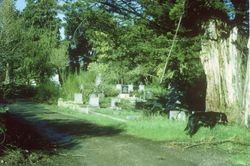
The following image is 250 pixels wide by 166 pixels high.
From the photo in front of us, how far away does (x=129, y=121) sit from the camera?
671 inches

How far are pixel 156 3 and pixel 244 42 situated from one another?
3652mm

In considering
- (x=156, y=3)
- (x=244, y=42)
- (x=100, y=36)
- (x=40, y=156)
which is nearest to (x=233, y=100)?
(x=244, y=42)

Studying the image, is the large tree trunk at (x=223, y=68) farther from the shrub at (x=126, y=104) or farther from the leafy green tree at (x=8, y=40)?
the shrub at (x=126, y=104)

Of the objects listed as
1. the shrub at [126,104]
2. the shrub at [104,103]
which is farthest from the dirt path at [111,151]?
the shrub at [104,103]

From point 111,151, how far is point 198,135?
335 cm

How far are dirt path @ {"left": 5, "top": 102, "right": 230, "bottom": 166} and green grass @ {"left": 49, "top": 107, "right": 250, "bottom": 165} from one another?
0.49 meters

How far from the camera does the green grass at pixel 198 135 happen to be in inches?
460

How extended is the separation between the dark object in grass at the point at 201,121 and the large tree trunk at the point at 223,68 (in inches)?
46.2

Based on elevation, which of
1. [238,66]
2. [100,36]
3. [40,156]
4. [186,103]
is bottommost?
[40,156]

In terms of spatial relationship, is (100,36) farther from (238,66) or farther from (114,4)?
(238,66)

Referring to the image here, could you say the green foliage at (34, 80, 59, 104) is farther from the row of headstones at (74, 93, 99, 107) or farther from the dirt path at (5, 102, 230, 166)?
the dirt path at (5, 102, 230, 166)

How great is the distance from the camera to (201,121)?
547 inches

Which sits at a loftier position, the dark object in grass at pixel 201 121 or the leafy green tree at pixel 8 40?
the leafy green tree at pixel 8 40

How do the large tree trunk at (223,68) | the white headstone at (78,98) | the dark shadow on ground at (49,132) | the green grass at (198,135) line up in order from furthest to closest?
the white headstone at (78,98)
the large tree trunk at (223,68)
the green grass at (198,135)
the dark shadow on ground at (49,132)
